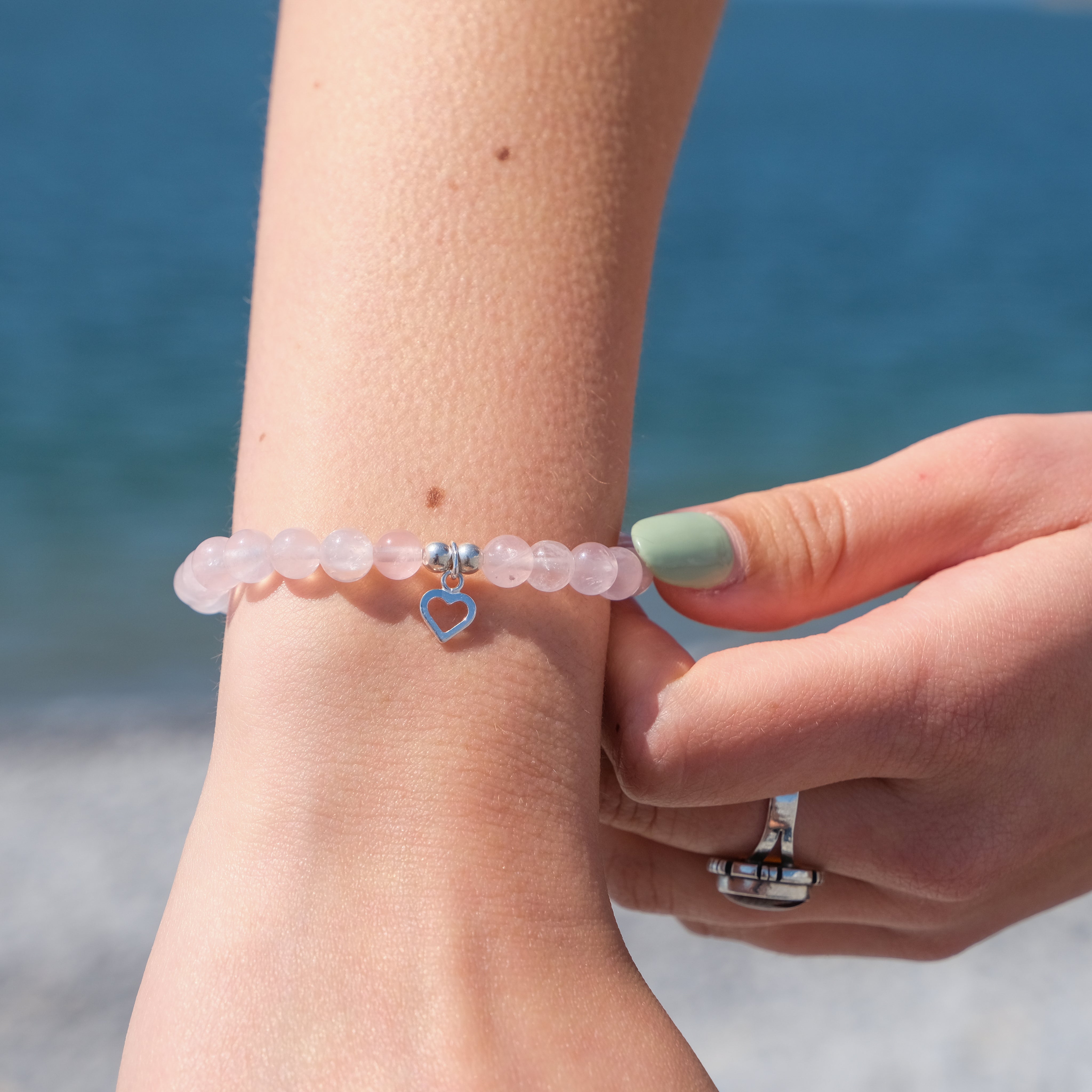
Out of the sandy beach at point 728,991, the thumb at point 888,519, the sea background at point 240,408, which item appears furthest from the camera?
the sea background at point 240,408

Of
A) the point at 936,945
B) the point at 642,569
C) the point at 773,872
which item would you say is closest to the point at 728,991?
the point at 936,945

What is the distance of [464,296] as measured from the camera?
0.96m

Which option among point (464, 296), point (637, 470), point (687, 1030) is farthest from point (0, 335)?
point (464, 296)

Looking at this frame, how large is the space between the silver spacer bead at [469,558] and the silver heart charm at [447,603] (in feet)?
0.05

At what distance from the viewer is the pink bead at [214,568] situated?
1004 millimetres

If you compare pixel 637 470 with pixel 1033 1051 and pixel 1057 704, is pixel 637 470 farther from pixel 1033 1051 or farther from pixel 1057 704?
pixel 1057 704

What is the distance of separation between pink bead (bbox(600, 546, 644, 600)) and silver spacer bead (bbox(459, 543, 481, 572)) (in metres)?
0.15

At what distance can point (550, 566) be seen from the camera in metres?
0.97

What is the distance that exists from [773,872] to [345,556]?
2.19 ft

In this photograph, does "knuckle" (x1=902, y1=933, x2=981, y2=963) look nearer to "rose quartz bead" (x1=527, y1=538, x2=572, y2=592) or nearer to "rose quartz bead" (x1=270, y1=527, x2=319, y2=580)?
"rose quartz bead" (x1=527, y1=538, x2=572, y2=592)

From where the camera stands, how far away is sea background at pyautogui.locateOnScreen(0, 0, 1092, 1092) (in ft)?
7.90

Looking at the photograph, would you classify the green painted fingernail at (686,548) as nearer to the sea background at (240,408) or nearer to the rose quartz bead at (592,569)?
the rose quartz bead at (592,569)

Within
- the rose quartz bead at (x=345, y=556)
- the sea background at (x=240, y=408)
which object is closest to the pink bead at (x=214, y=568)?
the rose quartz bead at (x=345, y=556)

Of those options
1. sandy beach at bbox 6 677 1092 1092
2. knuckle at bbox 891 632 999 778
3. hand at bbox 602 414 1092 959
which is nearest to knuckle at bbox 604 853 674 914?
hand at bbox 602 414 1092 959
